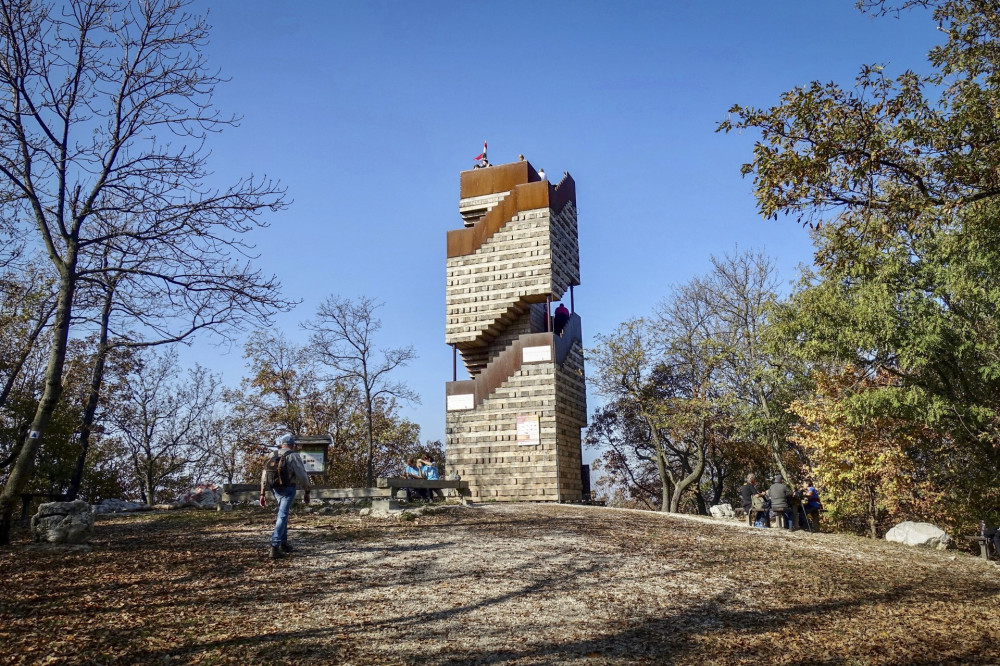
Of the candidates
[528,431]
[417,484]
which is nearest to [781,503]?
[528,431]

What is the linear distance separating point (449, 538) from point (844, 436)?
519 inches

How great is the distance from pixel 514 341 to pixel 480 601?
14.2 meters

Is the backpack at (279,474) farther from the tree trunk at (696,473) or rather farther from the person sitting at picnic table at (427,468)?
the tree trunk at (696,473)

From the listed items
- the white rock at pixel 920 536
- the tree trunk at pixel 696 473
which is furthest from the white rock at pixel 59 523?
the tree trunk at pixel 696 473

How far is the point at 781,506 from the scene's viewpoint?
54.6 feet

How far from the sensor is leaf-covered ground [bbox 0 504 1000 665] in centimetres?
627

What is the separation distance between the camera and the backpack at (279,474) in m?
9.95

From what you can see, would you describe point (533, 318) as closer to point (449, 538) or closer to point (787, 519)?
point (787, 519)

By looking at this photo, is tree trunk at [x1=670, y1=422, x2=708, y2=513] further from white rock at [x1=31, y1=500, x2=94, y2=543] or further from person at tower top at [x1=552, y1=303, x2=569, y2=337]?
white rock at [x1=31, y1=500, x2=94, y2=543]

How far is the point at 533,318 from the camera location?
23.0 m

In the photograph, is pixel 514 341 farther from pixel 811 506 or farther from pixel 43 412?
pixel 43 412

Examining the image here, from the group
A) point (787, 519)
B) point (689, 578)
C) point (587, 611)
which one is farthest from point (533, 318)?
point (587, 611)

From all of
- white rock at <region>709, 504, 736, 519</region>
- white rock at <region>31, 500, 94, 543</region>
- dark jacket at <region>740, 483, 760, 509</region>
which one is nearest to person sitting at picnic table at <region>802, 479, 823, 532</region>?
dark jacket at <region>740, 483, 760, 509</region>

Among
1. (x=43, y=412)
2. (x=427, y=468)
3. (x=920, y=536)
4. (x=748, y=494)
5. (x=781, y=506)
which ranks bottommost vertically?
(x=920, y=536)
